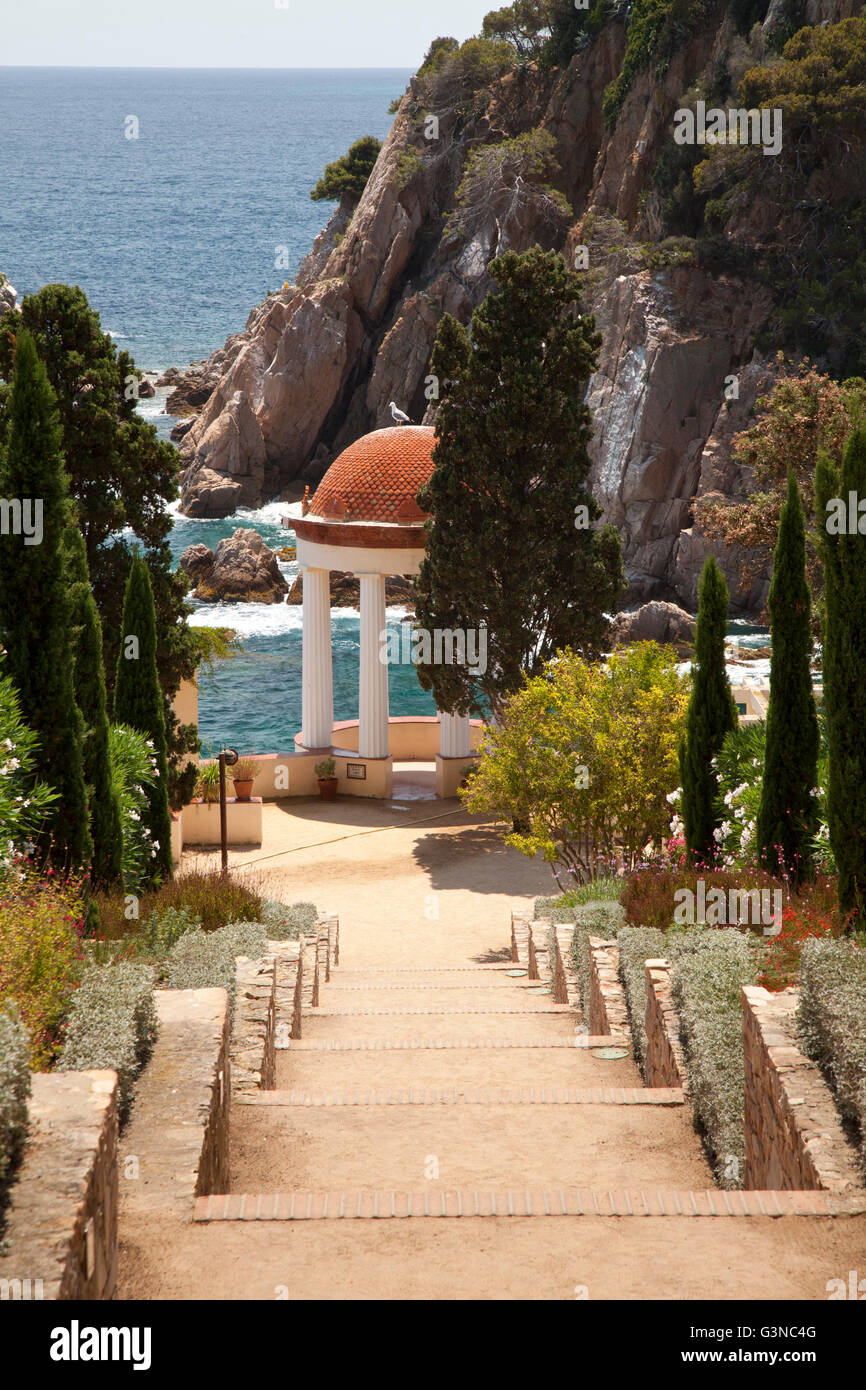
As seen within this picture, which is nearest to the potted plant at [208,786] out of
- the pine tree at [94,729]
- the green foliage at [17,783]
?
the pine tree at [94,729]

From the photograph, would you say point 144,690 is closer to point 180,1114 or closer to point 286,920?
point 286,920

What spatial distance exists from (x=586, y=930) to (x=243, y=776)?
15733mm

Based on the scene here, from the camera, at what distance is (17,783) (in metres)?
13.6

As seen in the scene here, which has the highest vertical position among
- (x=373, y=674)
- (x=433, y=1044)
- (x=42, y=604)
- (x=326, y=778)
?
(x=42, y=604)

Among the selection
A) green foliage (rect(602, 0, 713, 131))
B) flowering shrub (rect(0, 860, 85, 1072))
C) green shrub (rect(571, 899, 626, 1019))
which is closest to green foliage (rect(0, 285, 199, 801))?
green shrub (rect(571, 899, 626, 1019))

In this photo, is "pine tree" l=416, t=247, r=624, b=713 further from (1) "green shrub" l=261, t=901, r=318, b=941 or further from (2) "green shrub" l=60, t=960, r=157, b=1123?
(2) "green shrub" l=60, t=960, r=157, b=1123

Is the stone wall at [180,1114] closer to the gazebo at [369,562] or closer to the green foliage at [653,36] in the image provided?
the gazebo at [369,562]

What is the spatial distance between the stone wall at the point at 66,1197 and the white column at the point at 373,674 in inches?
972

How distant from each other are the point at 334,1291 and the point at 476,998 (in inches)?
388

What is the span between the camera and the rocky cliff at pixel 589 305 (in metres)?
59.5

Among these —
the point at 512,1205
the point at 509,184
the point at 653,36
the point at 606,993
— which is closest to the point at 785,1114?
the point at 512,1205

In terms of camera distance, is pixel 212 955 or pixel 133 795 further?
pixel 133 795
